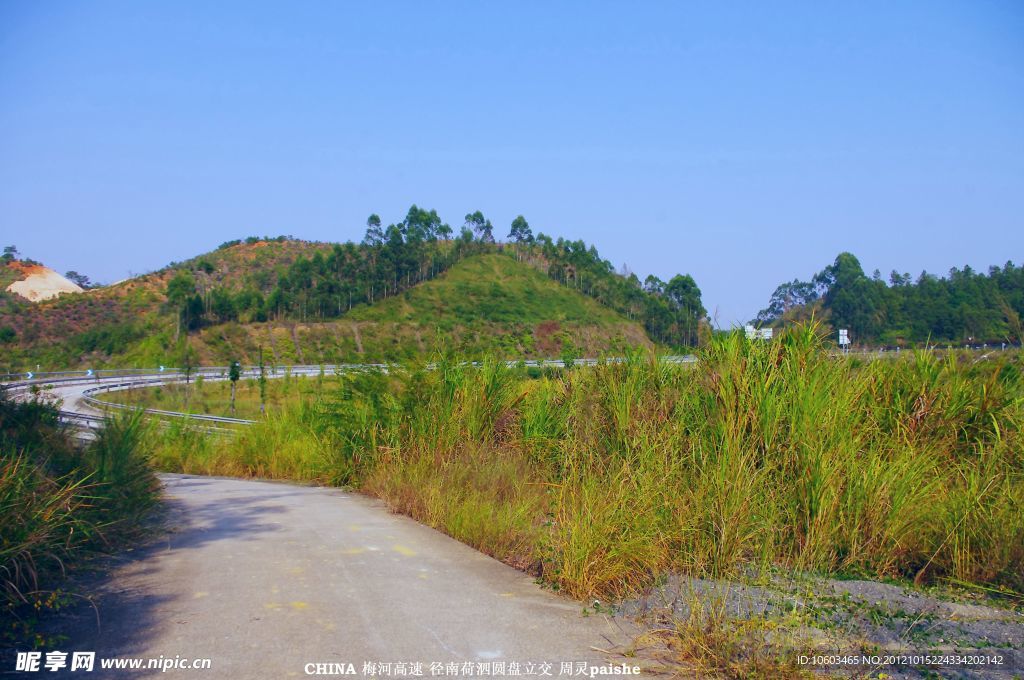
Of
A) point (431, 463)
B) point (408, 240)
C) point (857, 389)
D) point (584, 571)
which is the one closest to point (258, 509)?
point (431, 463)

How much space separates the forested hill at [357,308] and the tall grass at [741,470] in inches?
1868

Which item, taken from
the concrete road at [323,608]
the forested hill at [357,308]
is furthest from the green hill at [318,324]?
the concrete road at [323,608]

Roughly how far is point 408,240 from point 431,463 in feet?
277

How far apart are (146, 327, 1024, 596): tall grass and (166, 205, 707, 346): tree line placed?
5752 centimetres

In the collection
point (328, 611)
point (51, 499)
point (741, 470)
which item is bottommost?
point (328, 611)

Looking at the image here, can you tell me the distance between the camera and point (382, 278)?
85.3 meters

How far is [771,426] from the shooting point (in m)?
6.65

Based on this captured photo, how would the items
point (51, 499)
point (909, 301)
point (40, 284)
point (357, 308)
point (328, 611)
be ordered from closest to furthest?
point (328, 611) → point (51, 499) → point (909, 301) → point (357, 308) → point (40, 284)

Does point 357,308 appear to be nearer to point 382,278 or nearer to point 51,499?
point 382,278

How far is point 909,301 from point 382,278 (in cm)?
6932

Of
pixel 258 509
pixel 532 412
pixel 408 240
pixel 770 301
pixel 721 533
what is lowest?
pixel 258 509

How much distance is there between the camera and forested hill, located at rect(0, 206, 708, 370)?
6962 centimetres

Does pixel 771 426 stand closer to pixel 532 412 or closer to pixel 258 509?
pixel 532 412

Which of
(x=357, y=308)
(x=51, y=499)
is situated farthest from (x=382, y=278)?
(x=51, y=499)
